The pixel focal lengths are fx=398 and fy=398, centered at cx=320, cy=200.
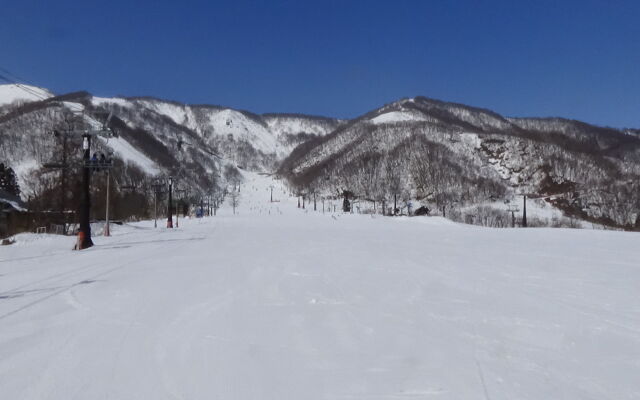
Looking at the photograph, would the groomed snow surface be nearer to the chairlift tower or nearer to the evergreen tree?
the chairlift tower

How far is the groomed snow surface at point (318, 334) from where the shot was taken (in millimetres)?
3301

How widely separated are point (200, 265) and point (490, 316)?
674 cm

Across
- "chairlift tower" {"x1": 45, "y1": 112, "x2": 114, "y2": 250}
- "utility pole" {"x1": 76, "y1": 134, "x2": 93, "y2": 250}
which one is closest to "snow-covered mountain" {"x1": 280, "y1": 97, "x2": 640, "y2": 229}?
"chairlift tower" {"x1": 45, "y1": 112, "x2": 114, "y2": 250}

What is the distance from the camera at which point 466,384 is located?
333cm

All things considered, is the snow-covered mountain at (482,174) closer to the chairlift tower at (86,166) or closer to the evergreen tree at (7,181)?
the evergreen tree at (7,181)

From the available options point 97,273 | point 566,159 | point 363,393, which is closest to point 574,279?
point 363,393

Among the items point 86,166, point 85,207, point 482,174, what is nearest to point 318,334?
point 85,207

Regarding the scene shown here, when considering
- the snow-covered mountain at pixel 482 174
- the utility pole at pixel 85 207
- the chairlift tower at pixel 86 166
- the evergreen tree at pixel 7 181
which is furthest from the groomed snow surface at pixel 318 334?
the snow-covered mountain at pixel 482 174

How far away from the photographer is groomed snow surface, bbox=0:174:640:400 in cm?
330

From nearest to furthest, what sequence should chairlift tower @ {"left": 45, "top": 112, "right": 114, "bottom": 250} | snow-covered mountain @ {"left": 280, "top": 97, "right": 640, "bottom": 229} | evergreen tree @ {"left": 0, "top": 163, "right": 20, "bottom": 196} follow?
1. chairlift tower @ {"left": 45, "top": 112, "right": 114, "bottom": 250}
2. evergreen tree @ {"left": 0, "top": 163, "right": 20, "bottom": 196}
3. snow-covered mountain @ {"left": 280, "top": 97, "right": 640, "bottom": 229}

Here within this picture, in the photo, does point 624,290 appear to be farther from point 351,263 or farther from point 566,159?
point 566,159

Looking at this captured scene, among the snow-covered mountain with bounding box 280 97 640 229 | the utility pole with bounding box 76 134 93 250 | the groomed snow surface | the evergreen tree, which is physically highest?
the snow-covered mountain with bounding box 280 97 640 229

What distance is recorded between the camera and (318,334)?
452 cm

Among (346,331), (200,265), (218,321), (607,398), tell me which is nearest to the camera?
(607,398)
